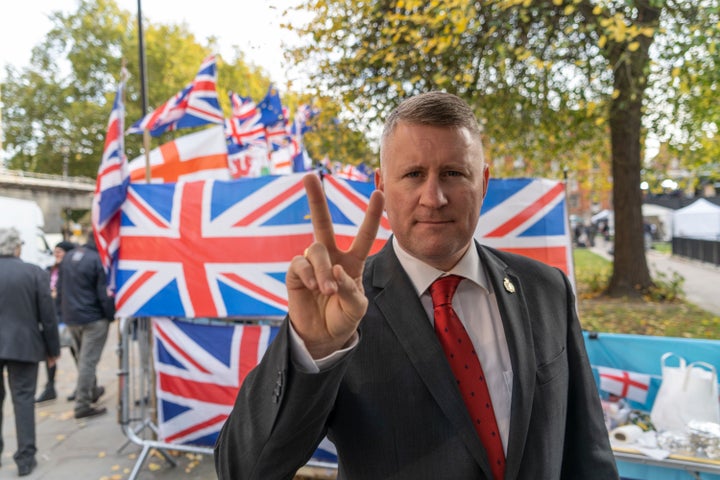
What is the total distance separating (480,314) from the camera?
1572mm

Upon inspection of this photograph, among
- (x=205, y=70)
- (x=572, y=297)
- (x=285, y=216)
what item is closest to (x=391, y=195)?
(x=572, y=297)

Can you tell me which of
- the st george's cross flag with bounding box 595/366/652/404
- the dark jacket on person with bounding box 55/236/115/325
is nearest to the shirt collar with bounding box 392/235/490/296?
the st george's cross flag with bounding box 595/366/652/404

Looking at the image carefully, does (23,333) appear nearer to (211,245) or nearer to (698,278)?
(211,245)

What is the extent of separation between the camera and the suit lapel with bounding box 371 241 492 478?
1312 mm

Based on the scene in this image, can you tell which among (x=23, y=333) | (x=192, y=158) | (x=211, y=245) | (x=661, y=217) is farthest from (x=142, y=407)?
(x=661, y=217)

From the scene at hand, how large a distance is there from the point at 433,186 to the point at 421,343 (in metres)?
0.43

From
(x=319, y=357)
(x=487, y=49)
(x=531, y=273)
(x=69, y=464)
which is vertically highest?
(x=487, y=49)

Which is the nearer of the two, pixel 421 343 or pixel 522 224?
pixel 421 343

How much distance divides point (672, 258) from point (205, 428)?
24.3 metres

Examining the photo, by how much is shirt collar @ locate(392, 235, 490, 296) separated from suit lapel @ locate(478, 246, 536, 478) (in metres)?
0.05

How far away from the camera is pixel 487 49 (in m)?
7.59

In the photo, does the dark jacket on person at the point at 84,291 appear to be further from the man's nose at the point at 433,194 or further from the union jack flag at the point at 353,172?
the man's nose at the point at 433,194

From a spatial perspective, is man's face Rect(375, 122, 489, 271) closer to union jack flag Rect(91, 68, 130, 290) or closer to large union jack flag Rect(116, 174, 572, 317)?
large union jack flag Rect(116, 174, 572, 317)

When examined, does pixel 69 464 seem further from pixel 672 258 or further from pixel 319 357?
pixel 672 258
